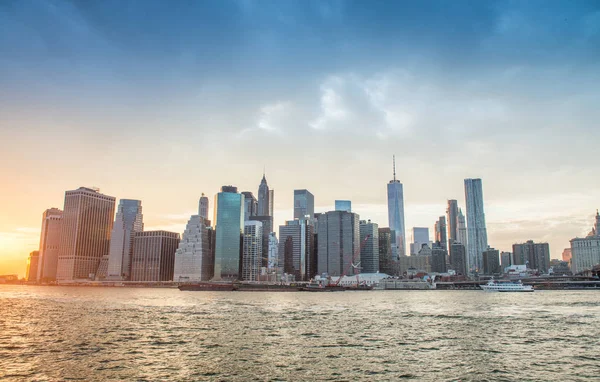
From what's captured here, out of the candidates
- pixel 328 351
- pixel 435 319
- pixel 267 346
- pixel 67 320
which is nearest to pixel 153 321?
pixel 67 320

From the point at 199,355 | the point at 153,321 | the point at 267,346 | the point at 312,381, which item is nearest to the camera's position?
the point at 312,381

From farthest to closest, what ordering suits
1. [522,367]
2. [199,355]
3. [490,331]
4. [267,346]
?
[490,331] → [267,346] → [199,355] → [522,367]

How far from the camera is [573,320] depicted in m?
104

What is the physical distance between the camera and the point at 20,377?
157 ft

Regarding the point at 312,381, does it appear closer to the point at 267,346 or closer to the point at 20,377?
the point at 267,346

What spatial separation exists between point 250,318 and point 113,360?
Answer: 56.9 m

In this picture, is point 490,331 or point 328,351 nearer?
point 328,351

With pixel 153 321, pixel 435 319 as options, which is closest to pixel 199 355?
pixel 153 321

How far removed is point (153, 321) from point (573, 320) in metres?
91.5

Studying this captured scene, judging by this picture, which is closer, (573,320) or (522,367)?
(522,367)

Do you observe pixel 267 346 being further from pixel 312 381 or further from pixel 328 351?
pixel 312 381

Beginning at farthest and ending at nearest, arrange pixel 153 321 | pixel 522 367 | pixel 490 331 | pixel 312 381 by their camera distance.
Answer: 1. pixel 153 321
2. pixel 490 331
3. pixel 522 367
4. pixel 312 381

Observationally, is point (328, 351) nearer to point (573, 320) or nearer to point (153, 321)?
point (153, 321)

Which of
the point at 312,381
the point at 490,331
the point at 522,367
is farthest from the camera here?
the point at 490,331
